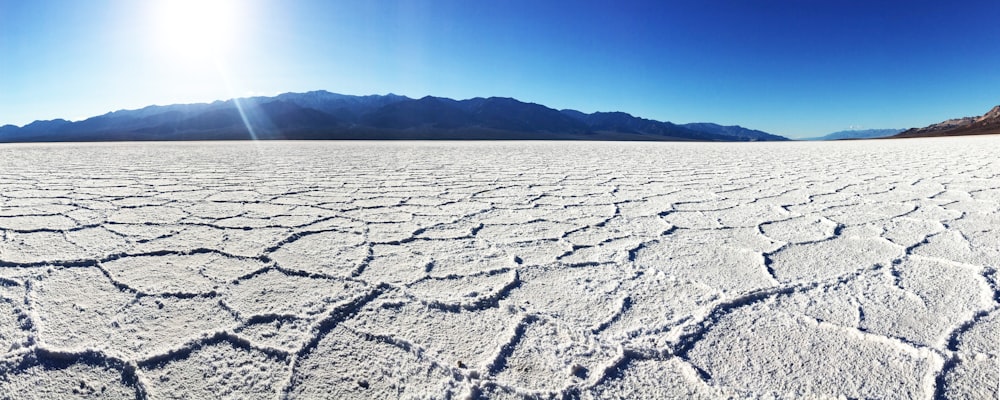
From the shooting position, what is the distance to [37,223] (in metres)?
1.92

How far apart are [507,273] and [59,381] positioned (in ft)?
3.06

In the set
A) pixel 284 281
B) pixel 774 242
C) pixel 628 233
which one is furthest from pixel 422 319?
pixel 774 242

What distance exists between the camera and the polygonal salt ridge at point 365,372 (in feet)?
2.59

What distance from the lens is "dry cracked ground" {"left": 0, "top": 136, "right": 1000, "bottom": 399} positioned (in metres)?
0.81

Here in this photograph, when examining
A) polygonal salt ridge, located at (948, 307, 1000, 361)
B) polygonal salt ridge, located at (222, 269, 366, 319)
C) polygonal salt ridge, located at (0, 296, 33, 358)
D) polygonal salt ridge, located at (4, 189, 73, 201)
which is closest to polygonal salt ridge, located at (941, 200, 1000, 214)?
polygonal salt ridge, located at (948, 307, 1000, 361)

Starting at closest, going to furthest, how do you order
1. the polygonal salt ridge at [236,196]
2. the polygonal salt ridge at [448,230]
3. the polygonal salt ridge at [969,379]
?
the polygonal salt ridge at [969,379] → the polygonal salt ridge at [448,230] → the polygonal salt ridge at [236,196]

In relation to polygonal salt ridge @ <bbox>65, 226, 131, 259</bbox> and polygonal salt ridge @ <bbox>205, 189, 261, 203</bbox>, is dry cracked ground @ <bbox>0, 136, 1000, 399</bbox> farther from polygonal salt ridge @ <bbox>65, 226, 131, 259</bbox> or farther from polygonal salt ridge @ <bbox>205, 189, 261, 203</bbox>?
polygonal salt ridge @ <bbox>205, 189, 261, 203</bbox>

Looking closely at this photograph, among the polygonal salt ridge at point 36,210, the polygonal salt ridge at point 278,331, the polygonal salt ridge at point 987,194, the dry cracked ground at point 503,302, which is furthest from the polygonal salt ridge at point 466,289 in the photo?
the polygonal salt ridge at point 987,194

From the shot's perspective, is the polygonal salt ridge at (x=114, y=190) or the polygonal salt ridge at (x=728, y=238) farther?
the polygonal salt ridge at (x=114, y=190)

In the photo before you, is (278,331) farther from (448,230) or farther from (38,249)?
(38,249)

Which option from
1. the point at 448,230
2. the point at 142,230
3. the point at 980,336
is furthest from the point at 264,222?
the point at 980,336

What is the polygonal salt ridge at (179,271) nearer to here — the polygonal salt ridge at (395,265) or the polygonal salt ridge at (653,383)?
the polygonal salt ridge at (395,265)

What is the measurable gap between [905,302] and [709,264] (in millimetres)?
440

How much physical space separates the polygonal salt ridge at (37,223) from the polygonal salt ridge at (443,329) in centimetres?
158
